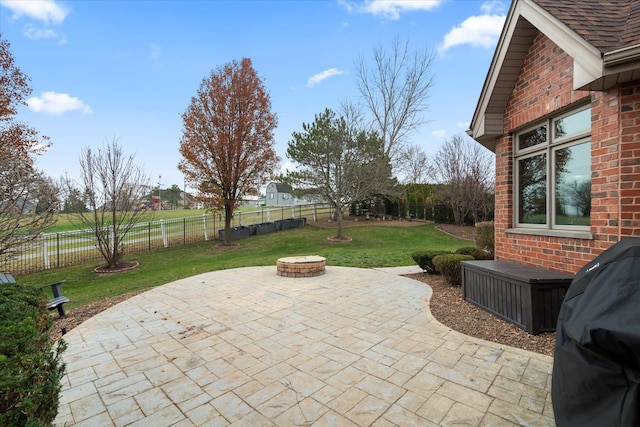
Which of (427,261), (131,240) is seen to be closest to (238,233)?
(131,240)

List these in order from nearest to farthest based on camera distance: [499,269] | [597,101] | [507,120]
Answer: [597,101] < [499,269] < [507,120]

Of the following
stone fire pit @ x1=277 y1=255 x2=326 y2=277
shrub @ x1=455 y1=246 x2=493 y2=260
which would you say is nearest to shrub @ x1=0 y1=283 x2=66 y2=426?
stone fire pit @ x1=277 y1=255 x2=326 y2=277

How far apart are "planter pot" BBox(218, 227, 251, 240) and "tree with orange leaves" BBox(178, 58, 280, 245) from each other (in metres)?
1.46

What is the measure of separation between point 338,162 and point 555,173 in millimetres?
12122

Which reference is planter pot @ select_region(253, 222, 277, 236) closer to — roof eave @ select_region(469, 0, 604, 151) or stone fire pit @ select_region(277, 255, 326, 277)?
stone fire pit @ select_region(277, 255, 326, 277)

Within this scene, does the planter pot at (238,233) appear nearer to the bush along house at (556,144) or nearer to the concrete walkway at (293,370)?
the concrete walkway at (293,370)

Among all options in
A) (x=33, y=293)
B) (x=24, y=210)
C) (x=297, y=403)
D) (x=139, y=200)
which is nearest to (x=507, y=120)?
(x=297, y=403)

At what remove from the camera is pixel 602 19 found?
3.90 meters

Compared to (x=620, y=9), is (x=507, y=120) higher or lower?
lower

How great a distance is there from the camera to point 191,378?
2973 millimetres

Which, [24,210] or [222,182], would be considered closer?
[24,210]

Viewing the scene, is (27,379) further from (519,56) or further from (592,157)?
(519,56)

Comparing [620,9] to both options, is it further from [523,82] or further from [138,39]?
[138,39]

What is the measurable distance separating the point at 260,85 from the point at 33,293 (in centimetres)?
1366
